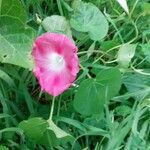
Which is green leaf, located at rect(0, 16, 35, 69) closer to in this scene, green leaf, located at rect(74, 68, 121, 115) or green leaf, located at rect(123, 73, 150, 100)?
green leaf, located at rect(74, 68, 121, 115)

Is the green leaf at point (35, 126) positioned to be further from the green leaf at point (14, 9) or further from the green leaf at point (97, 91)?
the green leaf at point (14, 9)

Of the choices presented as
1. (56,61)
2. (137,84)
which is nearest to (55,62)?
(56,61)

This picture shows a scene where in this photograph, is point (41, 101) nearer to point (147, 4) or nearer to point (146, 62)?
point (146, 62)

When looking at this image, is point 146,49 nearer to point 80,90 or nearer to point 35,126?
point 80,90

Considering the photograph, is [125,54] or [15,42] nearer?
[15,42]

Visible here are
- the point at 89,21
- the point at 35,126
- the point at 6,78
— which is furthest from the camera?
the point at 89,21

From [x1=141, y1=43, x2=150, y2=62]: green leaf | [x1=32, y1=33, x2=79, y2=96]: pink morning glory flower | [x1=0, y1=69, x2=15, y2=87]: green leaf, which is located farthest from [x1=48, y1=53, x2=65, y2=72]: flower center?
[x1=141, y1=43, x2=150, y2=62]: green leaf

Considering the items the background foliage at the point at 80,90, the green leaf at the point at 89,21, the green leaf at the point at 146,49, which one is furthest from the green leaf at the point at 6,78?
the green leaf at the point at 146,49

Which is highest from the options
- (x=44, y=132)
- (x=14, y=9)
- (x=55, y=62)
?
(x=14, y=9)
